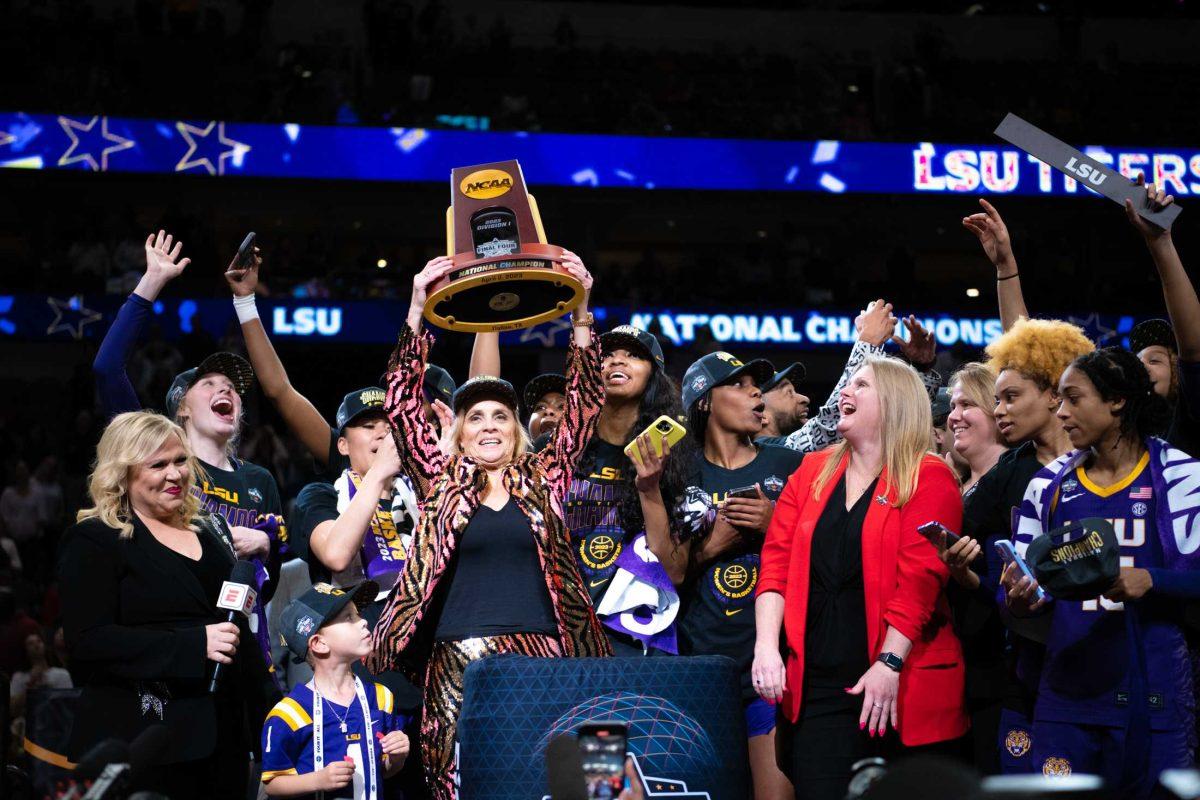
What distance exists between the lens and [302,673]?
468 cm

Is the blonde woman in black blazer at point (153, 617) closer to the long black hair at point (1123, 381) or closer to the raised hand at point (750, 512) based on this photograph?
the raised hand at point (750, 512)

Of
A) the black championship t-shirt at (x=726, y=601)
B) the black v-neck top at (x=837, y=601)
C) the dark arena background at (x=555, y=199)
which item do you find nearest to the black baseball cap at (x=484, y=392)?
the dark arena background at (x=555, y=199)

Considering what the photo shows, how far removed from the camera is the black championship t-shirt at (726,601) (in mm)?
4125

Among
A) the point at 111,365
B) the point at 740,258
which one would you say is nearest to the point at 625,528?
the point at 111,365

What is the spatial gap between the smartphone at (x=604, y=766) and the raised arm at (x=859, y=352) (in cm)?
239

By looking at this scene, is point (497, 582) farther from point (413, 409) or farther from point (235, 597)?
point (235, 597)

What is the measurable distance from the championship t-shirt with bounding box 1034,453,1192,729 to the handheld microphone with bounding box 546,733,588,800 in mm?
1574

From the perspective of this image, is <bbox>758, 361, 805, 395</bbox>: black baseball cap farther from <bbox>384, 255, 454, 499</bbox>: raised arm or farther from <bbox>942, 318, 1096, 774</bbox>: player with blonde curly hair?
<bbox>384, 255, 454, 499</bbox>: raised arm

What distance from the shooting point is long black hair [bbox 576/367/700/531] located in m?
4.27

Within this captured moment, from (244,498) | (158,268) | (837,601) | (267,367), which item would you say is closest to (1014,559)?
(837,601)

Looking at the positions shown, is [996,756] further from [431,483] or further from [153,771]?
[153,771]

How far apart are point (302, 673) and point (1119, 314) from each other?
13.5m

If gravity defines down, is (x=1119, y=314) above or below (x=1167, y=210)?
above

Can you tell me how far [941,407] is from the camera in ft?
16.2
